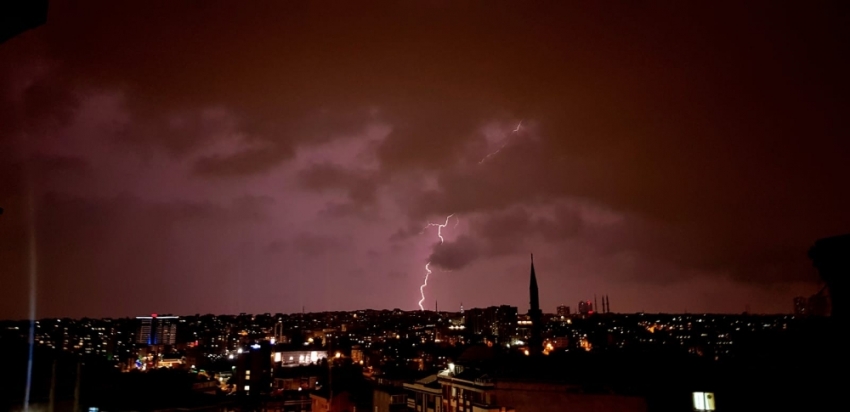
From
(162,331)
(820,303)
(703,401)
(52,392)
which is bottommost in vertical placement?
(162,331)

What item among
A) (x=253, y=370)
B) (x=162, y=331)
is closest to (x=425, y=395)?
(x=253, y=370)

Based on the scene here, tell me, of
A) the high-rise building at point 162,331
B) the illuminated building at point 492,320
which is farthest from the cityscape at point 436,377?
the illuminated building at point 492,320

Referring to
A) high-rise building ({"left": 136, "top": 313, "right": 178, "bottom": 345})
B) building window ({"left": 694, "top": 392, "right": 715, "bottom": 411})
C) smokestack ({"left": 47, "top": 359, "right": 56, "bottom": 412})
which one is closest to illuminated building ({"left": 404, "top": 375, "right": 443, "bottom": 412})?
building window ({"left": 694, "top": 392, "right": 715, "bottom": 411})

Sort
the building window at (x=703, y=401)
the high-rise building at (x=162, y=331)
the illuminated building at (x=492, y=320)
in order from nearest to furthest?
the building window at (x=703, y=401), the high-rise building at (x=162, y=331), the illuminated building at (x=492, y=320)

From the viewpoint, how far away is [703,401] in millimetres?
20531

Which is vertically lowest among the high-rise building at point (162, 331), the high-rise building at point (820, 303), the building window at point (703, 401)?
the high-rise building at point (162, 331)

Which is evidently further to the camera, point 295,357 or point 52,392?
point 295,357

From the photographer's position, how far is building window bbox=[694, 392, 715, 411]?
66.8 ft

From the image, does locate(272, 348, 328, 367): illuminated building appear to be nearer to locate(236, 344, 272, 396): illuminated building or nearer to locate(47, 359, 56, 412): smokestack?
locate(236, 344, 272, 396): illuminated building

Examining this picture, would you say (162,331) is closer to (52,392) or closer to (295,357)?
(295,357)

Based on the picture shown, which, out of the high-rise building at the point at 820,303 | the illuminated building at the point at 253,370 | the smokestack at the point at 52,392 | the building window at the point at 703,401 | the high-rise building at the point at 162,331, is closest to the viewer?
Result: the high-rise building at the point at 820,303

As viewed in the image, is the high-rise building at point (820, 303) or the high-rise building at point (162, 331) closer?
the high-rise building at point (820, 303)

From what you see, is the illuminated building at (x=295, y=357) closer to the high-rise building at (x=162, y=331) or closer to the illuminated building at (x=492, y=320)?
the high-rise building at (x=162, y=331)

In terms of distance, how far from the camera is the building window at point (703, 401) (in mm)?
20375
